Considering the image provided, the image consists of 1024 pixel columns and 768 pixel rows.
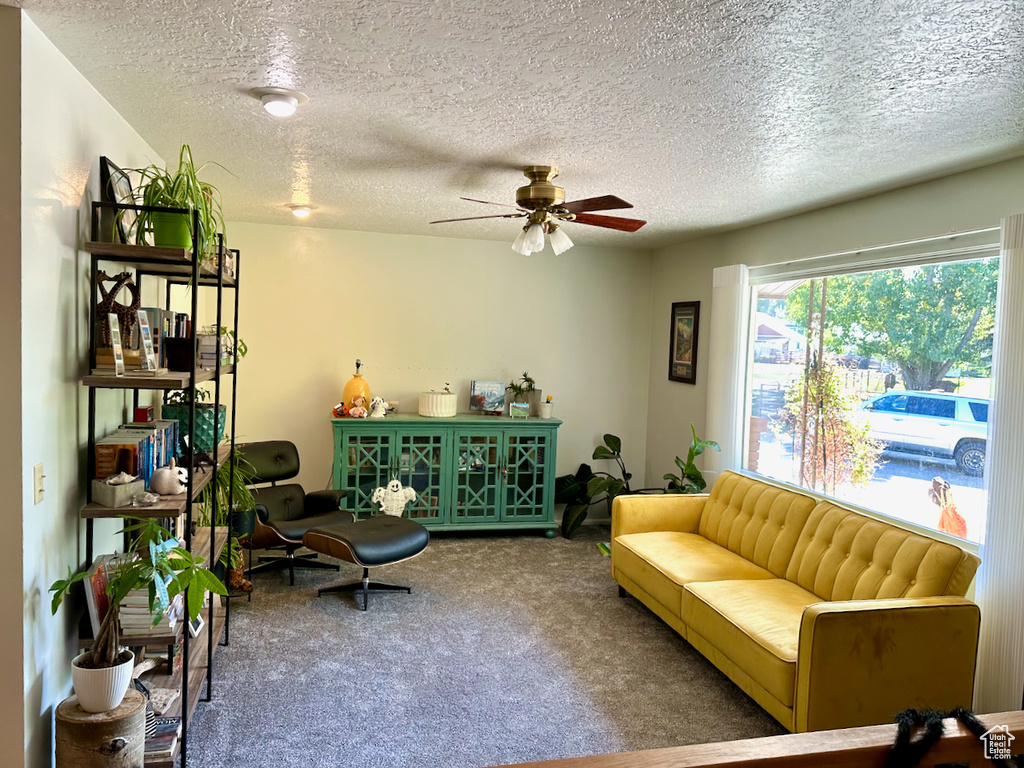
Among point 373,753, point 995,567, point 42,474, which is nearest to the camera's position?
point 42,474

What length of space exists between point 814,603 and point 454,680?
167 cm

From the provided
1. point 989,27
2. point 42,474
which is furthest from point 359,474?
point 989,27

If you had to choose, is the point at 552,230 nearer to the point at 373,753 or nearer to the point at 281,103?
the point at 281,103

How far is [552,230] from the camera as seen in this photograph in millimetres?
3428

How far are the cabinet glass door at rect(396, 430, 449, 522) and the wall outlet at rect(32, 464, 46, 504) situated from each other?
10.9 ft

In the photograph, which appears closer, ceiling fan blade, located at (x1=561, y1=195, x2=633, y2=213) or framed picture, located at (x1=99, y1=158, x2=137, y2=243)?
framed picture, located at (x1=99, y1=158, x2=137, y2=243)

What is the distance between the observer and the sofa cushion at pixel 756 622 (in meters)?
2.75

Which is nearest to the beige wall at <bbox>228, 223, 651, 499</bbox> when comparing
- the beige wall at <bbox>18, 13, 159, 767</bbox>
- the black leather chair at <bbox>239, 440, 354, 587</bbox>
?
the black leather chair at <bbox>239, 440, 354, 587</bbox>

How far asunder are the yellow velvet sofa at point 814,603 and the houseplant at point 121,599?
2.09m

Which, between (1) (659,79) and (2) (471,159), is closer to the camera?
(1) (659,79)

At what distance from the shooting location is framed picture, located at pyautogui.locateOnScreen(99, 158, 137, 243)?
254cm

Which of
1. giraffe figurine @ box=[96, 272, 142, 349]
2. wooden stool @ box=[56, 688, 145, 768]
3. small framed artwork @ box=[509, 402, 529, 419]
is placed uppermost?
giraffe figurine @ box=[96, 272, 142, 349]

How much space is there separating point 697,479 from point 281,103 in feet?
11.7

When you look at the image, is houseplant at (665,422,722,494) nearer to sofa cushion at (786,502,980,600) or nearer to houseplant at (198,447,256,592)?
sofa cushion at (786,502,980,600)
